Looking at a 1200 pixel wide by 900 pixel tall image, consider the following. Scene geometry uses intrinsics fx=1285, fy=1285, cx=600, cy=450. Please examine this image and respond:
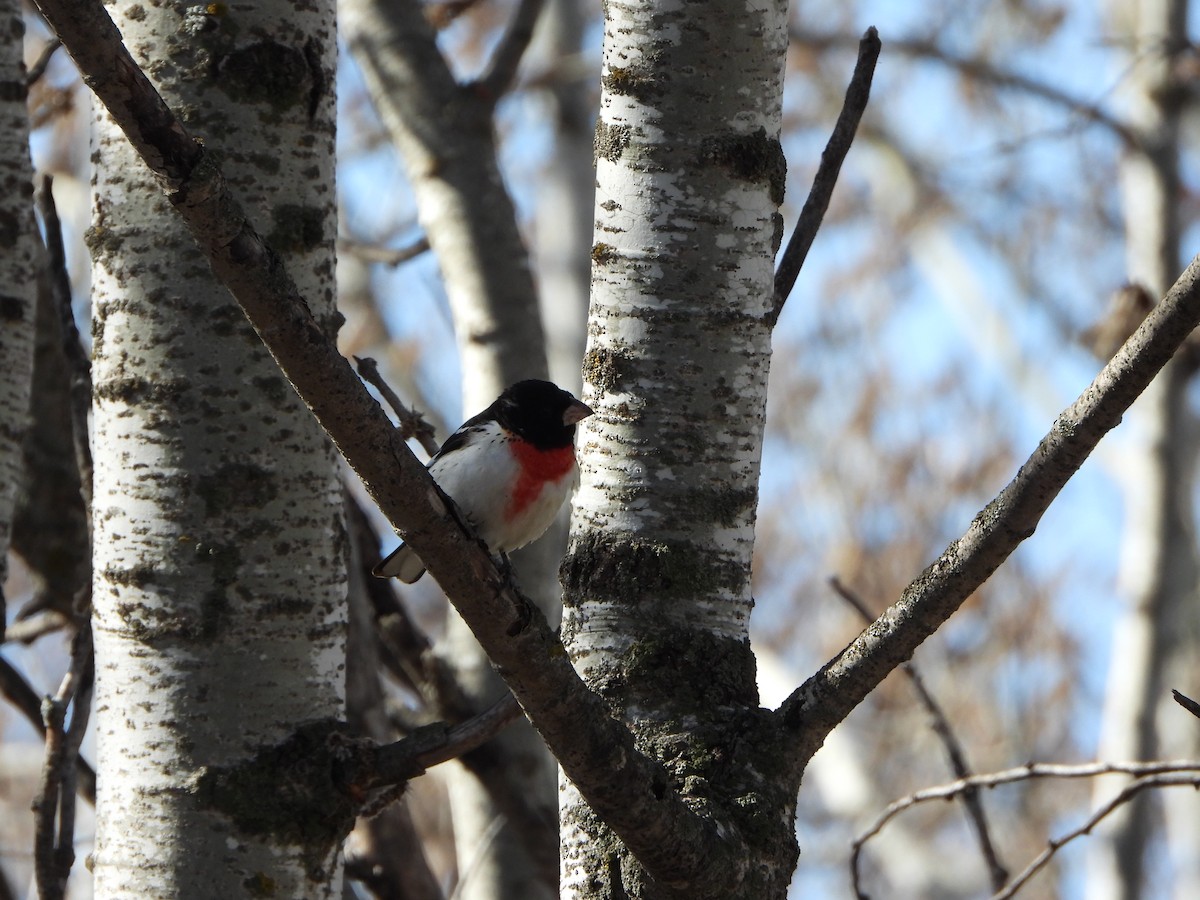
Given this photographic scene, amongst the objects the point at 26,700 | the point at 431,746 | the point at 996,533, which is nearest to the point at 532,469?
the point at 431,746

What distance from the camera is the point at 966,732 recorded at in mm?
14500

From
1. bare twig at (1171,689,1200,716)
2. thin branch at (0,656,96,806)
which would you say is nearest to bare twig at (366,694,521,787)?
bare twig at (1171,689,1200,716)

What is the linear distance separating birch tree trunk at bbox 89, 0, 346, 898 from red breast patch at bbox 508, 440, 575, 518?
2.65 feet

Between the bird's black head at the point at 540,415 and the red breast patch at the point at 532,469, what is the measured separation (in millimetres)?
29

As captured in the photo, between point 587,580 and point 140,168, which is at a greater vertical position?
point 140,168

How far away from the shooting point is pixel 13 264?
2.78 m

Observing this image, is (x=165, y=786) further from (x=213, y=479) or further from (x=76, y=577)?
(x=76, y=577)

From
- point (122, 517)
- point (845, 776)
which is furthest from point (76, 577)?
point (845, 776)

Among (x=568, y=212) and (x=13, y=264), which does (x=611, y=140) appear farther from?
(x=568, y=212)

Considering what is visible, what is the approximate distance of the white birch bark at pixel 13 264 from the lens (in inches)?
109

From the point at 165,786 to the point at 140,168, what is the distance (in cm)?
115

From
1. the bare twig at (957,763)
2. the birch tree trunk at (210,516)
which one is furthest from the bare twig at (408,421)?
the bare twig at (957,763)

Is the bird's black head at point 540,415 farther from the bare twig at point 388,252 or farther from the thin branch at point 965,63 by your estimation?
the thin branch at point 965,63

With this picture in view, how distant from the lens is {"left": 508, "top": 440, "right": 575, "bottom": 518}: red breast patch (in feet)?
10.5
